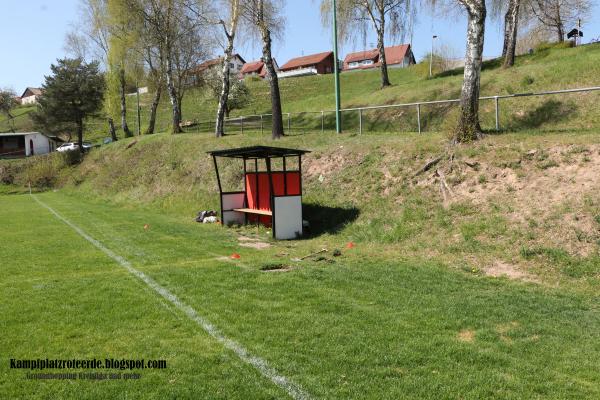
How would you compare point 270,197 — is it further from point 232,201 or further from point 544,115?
point 544,115

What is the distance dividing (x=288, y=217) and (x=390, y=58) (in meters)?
92.8

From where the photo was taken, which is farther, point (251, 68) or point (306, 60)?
point (251, 68)

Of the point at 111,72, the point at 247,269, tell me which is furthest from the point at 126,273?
the point at 111,72

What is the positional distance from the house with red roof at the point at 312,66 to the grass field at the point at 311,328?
3943 inches

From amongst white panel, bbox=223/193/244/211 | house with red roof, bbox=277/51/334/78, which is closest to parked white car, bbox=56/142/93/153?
white panel, bbox=223/193/244/211

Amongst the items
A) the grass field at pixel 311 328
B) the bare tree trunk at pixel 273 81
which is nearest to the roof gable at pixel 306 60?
the bare tree trunk at pixel 273 81

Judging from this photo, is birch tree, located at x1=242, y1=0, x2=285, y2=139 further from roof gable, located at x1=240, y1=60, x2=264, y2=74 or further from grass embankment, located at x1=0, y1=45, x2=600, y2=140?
Answer: roof gable, located at x1=240, y1=60, x2=264, y2=74

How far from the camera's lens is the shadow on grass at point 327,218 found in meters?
13.4

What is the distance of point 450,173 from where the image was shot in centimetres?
1256

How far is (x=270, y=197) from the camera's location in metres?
13.8

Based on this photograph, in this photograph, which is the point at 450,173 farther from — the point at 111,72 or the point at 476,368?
the point at 111,72

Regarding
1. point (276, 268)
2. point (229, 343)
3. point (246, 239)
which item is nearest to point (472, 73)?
point (246, 239)

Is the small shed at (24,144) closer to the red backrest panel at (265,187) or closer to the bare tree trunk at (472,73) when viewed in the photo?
the red backrest panel at (265,187)

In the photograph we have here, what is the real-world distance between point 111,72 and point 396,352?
47.3 meters
